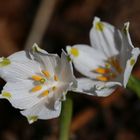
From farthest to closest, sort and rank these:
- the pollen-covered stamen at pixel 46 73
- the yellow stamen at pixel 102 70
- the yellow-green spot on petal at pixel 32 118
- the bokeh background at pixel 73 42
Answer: the bokeh background at pixel 73 42 < the yellow stamen at pixel 102 70 < the pollen-covered stamen at pixel 46 73 < the yellow-green spot on petal at pixel 32 118

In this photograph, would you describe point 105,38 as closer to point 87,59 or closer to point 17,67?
point 87,59

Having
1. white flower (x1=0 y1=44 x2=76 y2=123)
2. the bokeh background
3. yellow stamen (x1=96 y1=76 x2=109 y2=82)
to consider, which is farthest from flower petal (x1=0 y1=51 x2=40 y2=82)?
the bokeh background

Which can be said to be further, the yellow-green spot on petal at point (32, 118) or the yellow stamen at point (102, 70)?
the yellow stamen at point (102, 70)

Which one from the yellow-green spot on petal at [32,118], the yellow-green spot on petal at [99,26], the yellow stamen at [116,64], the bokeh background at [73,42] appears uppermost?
the yellow-green spot on petal at [99,26]

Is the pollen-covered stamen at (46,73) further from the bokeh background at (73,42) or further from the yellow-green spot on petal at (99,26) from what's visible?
the bokeh background at (73,42)

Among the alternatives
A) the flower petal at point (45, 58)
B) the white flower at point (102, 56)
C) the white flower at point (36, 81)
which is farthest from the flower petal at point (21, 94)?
the white flower at point (102, 56)

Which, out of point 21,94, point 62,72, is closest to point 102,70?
point 62,72

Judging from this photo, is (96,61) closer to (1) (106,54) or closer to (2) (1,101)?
(1) (106,54)
